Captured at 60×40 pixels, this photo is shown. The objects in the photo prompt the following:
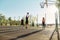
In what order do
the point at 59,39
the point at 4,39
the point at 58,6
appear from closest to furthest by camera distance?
the point at 4,39 < the point at 59,39 < the point at 58,6

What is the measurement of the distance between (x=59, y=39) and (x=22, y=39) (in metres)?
2.76

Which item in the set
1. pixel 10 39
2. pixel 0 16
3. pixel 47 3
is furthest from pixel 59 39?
pixel 0 16

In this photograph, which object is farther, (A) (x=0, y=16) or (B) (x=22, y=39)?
(A) (x=0, y=16)

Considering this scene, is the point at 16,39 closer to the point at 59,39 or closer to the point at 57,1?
the point at 59,39

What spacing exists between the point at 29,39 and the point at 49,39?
4.80 feet

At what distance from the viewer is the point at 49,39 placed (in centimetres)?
1174

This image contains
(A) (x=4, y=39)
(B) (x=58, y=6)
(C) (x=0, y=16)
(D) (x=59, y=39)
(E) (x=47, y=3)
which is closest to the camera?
(A) (x=4, y=39)

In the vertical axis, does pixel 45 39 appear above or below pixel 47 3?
below

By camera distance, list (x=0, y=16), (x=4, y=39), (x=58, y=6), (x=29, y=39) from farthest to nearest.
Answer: (x=0, y=16), (x=58, y=6), (x=29, y=39), (x=4, y=39)

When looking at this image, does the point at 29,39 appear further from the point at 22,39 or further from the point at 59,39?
the point at 59,39

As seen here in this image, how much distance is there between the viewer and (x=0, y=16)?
3733 inches

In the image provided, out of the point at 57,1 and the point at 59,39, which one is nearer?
the point at 59,39

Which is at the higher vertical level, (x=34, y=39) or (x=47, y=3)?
(x=47, y=3)

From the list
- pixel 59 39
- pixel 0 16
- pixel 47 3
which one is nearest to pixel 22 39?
pixel 59 39
